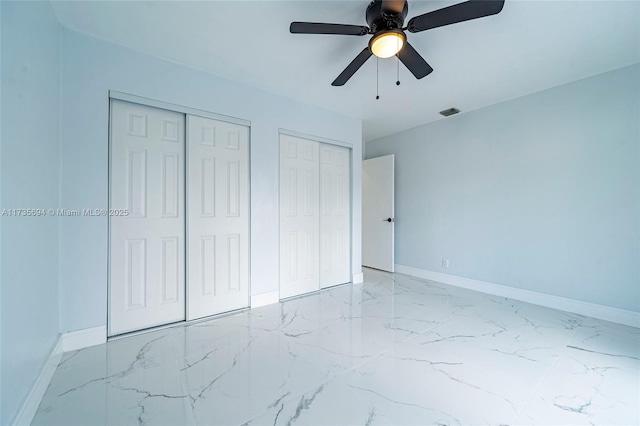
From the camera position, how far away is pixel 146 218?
89.8 inches

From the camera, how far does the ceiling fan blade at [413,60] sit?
1807 mm

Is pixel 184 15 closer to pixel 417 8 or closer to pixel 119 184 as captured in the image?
pixel 119 184

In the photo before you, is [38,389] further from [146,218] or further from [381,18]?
[381,18]

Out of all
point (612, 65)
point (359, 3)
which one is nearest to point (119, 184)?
point (359, 3)

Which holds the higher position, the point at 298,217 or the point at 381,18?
the point at 381,18

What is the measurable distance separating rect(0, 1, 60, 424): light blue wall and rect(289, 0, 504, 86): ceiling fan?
1434 mm

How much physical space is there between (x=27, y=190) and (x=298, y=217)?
7.54 ft

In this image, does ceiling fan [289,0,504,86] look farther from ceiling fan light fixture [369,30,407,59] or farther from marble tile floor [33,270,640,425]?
marble tile floor [33,270,640,425]

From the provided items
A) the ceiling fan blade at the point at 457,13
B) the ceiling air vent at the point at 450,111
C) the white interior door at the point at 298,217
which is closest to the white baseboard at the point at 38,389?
the white interior door at the point at 298,217

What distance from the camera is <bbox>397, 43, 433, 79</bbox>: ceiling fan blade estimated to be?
1.81 meters

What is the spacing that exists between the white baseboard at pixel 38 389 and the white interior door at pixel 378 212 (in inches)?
157

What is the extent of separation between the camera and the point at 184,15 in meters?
1.84

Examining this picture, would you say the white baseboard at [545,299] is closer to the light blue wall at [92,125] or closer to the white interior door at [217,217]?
the white interior door at [217,217]

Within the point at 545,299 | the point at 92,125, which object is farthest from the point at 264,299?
the point at 545,299
